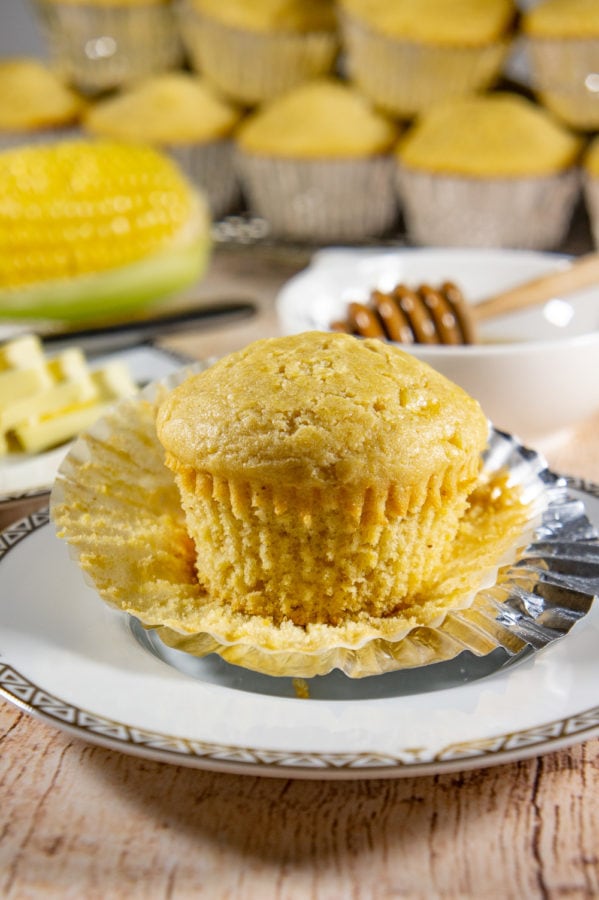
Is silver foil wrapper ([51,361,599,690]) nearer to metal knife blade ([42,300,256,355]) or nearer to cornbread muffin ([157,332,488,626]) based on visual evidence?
cornbread muffin ([157,332,488,626])

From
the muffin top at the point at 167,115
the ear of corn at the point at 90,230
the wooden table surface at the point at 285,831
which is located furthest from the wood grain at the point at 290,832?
the muffin top at the point at 167,115

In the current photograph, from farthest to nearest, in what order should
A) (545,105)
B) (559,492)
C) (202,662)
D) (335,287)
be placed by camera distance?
(545,105), (335,287), (559,492), (202,662)

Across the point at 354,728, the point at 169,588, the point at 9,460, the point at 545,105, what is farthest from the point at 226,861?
the point at 545,105

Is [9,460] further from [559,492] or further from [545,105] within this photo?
[545,105]

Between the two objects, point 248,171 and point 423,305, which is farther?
point 248,171

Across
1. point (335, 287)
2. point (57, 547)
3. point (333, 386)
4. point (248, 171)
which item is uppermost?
point (333, 386)

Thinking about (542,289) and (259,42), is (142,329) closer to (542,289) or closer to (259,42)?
(542,289)

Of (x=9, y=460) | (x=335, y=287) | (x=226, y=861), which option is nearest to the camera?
(x=226, y=861)
